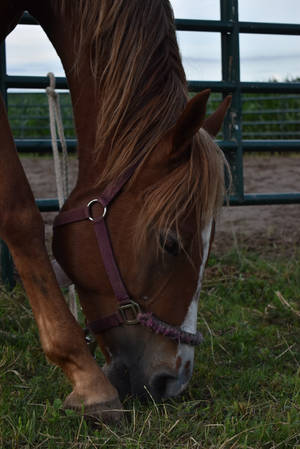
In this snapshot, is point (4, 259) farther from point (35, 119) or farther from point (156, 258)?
point (35, 119)

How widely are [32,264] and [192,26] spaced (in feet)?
6.78

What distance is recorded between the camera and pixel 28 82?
122 inches

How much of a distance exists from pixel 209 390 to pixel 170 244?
53 centimetres

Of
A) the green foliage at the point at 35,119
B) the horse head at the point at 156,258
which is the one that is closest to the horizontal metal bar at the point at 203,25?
the horse head at the point at 156,258

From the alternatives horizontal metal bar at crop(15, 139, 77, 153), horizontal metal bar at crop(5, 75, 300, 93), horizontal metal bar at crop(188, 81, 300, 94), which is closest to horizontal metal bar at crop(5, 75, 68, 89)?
horizontal metal bar at crop(5, 75, 300, 93)

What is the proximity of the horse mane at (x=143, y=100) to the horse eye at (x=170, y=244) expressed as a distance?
0.03 m

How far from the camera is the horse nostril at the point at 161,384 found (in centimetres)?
173

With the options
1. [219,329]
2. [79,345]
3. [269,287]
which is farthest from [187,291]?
[269,287]

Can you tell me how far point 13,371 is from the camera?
2.08 meters

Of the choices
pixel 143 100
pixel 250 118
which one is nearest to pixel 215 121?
pixel 143 100

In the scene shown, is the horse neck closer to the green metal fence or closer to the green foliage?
the green metal fence

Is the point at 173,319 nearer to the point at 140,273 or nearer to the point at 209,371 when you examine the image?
the point at 140,273

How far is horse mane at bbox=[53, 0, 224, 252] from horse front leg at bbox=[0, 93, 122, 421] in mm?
253

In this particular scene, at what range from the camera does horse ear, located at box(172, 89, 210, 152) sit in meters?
1.61
